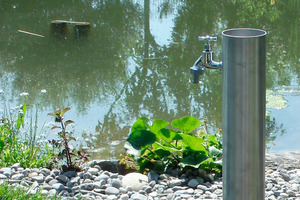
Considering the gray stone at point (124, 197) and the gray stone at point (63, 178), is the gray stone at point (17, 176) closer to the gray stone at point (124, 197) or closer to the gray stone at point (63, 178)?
the gray stone at point (63, 178)

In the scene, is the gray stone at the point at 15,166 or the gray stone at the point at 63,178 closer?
the gray stone at the point at 63,178

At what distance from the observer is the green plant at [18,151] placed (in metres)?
3.69

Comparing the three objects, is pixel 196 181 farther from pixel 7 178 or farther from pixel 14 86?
pixel 14 86

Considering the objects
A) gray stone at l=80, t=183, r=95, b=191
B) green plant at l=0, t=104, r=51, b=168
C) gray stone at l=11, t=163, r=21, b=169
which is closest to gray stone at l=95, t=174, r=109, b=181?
gray stone at l=80, t=183, r=95, b=191

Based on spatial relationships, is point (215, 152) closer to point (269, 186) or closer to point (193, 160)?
point (193, 160)

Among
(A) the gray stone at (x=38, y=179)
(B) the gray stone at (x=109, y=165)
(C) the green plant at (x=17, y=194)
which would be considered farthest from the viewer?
(B) the gray stone at (x=109, y=165)

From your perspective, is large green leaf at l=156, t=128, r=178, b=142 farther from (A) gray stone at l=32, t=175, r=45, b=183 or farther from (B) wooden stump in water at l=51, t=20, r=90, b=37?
(B) wooden stump in water at l=51, t=20, r=90, b=37

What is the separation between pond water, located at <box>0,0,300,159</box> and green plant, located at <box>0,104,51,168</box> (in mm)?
234

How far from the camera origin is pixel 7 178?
11.1 feet

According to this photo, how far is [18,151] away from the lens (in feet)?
12.3

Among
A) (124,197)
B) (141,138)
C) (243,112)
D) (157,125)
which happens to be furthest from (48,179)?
(243,112)

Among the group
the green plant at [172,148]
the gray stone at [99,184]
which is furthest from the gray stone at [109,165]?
the gray stone at [99,184]

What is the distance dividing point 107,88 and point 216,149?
256 centimetres

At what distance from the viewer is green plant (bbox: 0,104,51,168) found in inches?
145
